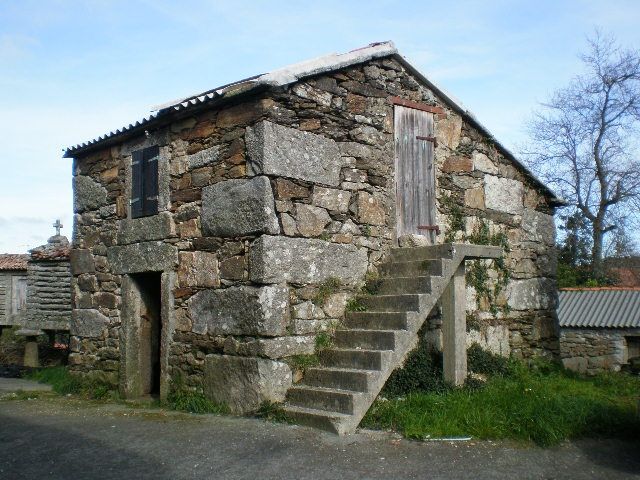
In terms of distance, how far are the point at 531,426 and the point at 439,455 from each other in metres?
1.06

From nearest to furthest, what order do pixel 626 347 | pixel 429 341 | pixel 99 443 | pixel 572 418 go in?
pixel 99 443 < pixel 572 418 < pixel 429 341 < pixel 626 347

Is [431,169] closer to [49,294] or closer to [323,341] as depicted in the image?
[323,341]

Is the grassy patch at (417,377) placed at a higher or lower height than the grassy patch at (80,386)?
higher

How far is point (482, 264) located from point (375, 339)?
2.81 m

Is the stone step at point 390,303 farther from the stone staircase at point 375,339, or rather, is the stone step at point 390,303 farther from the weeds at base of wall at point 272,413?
the weeds at base of wall at point 272,413

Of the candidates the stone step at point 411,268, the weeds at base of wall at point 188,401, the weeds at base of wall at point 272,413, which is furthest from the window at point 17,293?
the weeds at base of wall at point 272,413

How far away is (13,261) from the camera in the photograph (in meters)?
16.8

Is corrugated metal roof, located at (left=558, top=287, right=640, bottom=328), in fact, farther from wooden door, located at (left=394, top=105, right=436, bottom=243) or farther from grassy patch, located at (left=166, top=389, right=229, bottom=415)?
grassy patch, located at (left=166, top=389, right=229, bottom=415)

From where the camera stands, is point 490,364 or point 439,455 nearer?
point 439,455

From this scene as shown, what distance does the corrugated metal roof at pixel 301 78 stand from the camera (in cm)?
664

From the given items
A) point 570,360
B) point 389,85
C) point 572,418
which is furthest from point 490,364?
point 570,360

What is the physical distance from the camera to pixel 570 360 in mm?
16453

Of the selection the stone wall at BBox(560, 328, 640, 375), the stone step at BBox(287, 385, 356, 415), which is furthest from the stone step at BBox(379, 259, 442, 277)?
the stone wall at BBox(560, 328, 640, 375)

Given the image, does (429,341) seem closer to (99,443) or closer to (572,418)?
(572,418)
